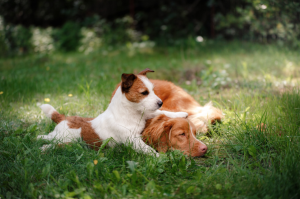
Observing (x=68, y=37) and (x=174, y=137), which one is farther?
(x=68, y=37)

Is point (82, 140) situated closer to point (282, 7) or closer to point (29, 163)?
point (29, 163)

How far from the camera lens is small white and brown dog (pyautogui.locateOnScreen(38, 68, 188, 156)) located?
98.1 inches

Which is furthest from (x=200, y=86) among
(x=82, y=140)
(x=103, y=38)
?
(x=103, y=38)

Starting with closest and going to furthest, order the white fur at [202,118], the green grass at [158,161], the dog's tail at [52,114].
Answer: the green grass at [158,161] → the white fur at [202,118] → the dog's tail at [52,114]

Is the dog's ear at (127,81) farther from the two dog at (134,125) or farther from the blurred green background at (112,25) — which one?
the blurred green background at (112,25)

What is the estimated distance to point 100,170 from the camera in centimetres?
213

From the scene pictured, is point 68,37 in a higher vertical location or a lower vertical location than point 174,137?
lower

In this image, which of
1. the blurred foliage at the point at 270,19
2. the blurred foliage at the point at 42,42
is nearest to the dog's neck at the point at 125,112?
the blurred foliage at the point at 270,19

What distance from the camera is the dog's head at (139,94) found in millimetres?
2477

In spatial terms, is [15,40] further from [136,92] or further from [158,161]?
[158,161]

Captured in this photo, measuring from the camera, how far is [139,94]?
2.50m

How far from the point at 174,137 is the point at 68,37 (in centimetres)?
888

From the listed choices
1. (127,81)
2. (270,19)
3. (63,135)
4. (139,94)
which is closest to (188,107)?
(139,94)

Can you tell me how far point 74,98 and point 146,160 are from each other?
2371mm
